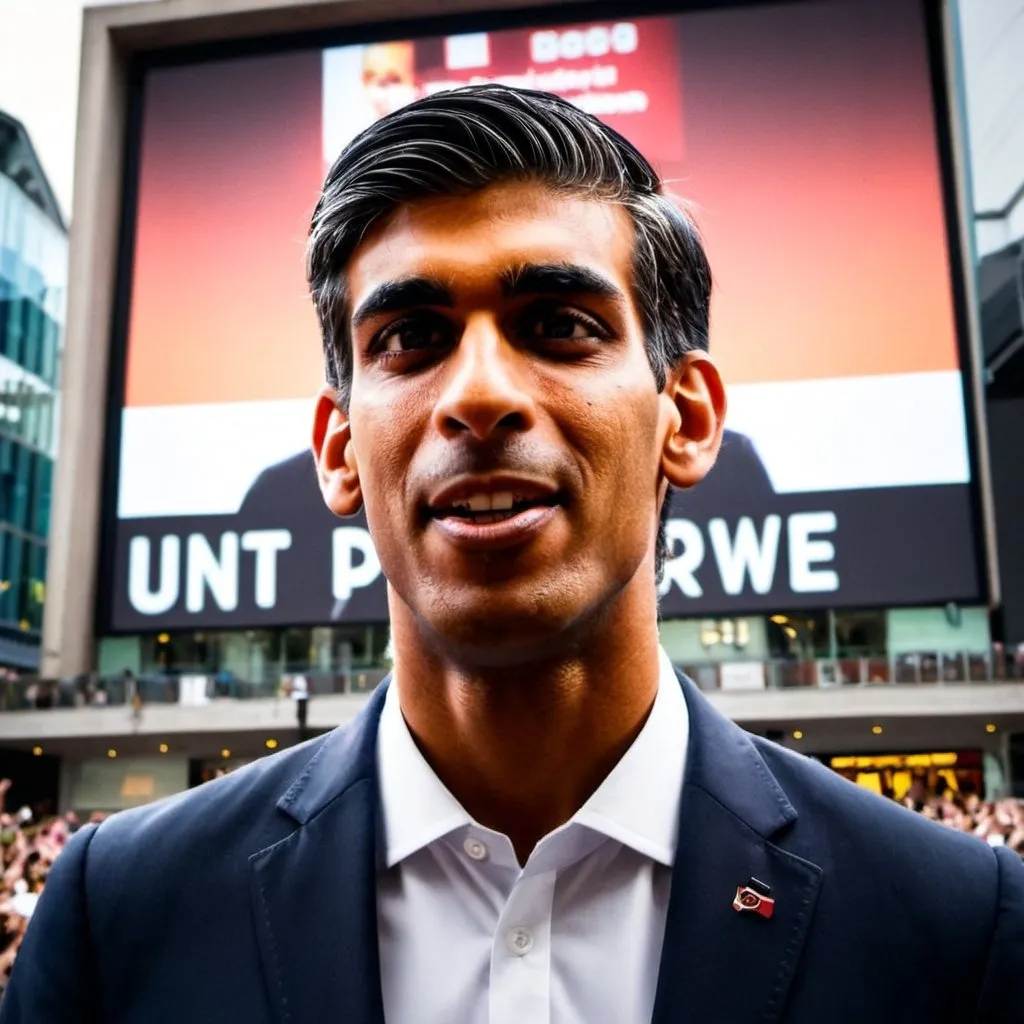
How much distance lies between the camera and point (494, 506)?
6.06ft

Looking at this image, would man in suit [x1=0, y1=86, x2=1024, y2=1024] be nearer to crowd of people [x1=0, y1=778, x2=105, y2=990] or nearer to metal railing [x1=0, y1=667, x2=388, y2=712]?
crowd of people [x1=0, y1=778, x2=105, y2=990]

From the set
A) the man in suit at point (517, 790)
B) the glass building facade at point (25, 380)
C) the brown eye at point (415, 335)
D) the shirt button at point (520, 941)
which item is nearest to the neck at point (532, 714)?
the man in suit at point (517, 790)

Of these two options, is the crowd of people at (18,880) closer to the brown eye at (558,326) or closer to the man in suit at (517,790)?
the man in suit at (517,790)

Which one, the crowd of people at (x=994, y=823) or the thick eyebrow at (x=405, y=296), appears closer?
the thick eyebrow at (x=405, y=296)

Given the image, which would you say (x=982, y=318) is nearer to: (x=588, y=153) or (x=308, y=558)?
(x=308, y=558)

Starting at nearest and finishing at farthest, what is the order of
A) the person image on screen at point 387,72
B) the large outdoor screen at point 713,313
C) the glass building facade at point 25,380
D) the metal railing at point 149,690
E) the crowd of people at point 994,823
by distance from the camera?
the crowd of people at point 994,823 → the large outdoor screen at point 713,313 → the metal railing at point 149,690 → the person image on screen at point 387,72 → the glass building facade at point 25,380

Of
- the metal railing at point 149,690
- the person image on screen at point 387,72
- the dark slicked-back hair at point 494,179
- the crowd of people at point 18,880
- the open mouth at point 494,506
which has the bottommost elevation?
the crowd of people at point 18,880

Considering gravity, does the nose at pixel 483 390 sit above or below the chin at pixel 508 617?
above

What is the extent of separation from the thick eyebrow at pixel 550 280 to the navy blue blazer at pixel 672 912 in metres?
0.77

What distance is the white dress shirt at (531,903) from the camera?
193cm

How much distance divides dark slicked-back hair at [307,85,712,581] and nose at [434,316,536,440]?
260 mm

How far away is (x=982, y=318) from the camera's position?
1735 inches

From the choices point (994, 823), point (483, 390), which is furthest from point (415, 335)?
point (994, 823)

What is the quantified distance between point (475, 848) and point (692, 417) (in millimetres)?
795
